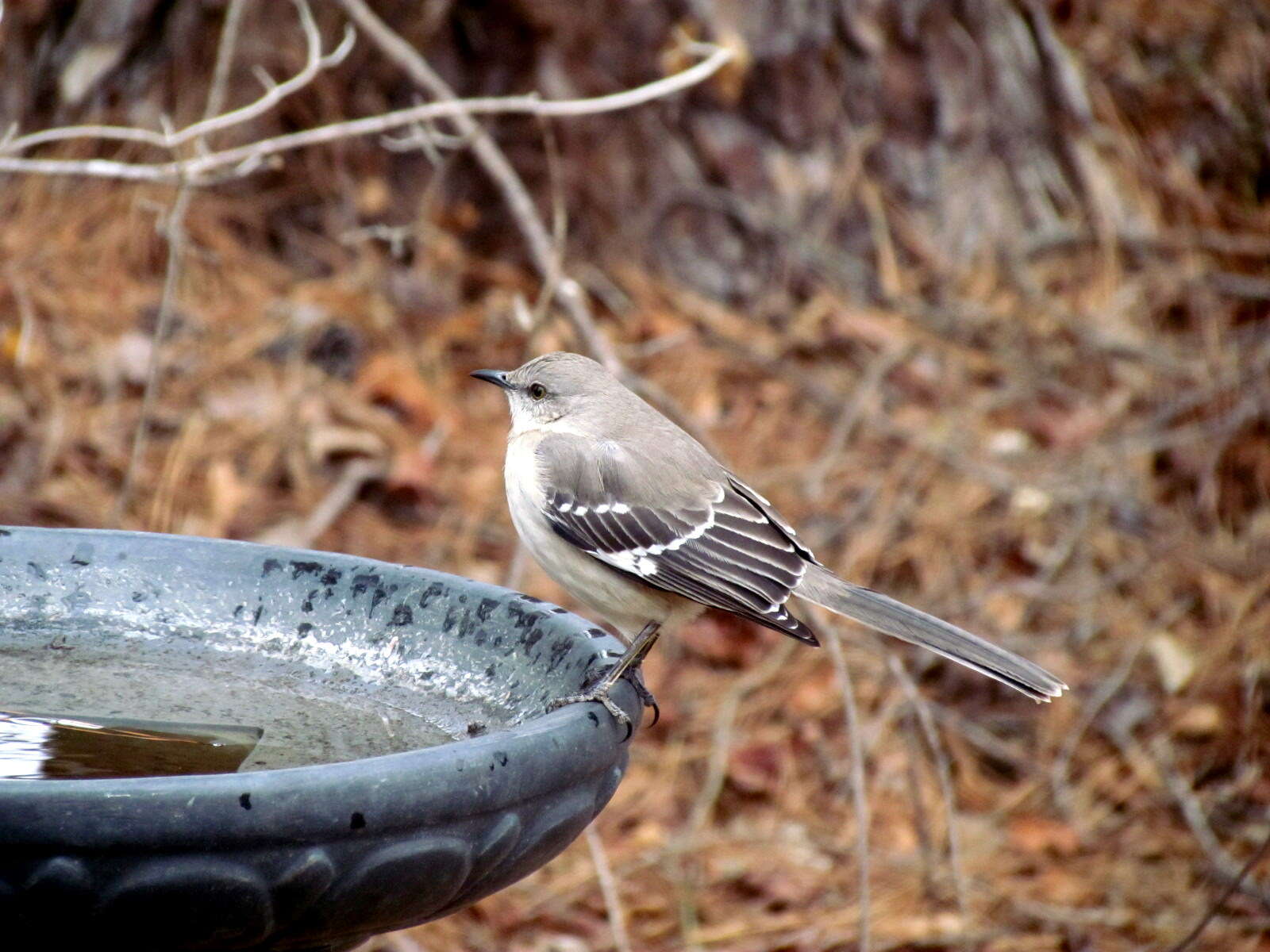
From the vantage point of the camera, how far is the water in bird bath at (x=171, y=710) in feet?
8.28

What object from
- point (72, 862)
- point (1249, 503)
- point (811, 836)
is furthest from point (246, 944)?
point (1249, 503)

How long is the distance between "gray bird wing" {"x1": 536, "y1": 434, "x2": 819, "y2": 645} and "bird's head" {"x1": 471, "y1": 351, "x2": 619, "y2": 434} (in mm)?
192

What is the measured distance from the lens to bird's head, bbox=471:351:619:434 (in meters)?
4.21

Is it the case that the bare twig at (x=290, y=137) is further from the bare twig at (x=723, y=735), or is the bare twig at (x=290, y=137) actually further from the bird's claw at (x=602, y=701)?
the bare twig at (x=723, y=735)

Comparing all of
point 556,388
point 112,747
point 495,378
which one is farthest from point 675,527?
point 112,747

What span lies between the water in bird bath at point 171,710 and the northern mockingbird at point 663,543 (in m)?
0.88

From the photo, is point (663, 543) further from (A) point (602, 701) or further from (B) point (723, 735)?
(B) point (723, 735)

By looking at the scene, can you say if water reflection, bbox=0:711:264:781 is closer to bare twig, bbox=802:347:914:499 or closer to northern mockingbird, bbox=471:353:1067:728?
northern mockingbird, bbox=471:353:1067:728

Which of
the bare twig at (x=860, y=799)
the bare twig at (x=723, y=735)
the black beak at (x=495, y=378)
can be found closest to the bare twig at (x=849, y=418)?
the bare twig at (x=723, y=735)

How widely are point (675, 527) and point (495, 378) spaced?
0.81 meters

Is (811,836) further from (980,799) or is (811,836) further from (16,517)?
(16,517)

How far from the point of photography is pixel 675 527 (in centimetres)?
383

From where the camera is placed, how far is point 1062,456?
22.5 feet

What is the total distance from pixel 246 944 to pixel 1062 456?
5.45 m
